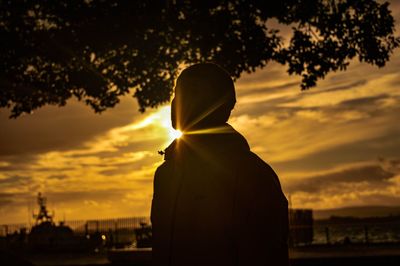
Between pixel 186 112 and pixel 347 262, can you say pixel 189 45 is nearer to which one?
pixel 347 262

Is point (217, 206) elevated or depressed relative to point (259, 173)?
depressed

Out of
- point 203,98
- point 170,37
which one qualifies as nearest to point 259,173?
point 203,98

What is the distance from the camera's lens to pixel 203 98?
3727mm

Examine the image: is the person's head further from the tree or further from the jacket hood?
the tree

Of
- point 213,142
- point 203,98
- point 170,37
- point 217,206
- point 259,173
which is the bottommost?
point 217,206

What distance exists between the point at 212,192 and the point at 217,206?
0.08 m

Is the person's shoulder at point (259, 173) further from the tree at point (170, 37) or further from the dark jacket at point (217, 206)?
the tree at point (170, 37)

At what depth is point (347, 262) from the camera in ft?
57.7

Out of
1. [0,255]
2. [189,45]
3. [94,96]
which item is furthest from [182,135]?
[94,96]

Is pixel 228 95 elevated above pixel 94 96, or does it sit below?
below

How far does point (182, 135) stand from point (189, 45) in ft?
42.7

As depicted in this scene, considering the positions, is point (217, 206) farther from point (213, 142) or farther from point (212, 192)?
point (213, 142)

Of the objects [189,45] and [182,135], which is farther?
[189,45]

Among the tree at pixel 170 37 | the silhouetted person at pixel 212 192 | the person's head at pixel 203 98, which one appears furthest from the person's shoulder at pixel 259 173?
the tree at pixel 170 37
